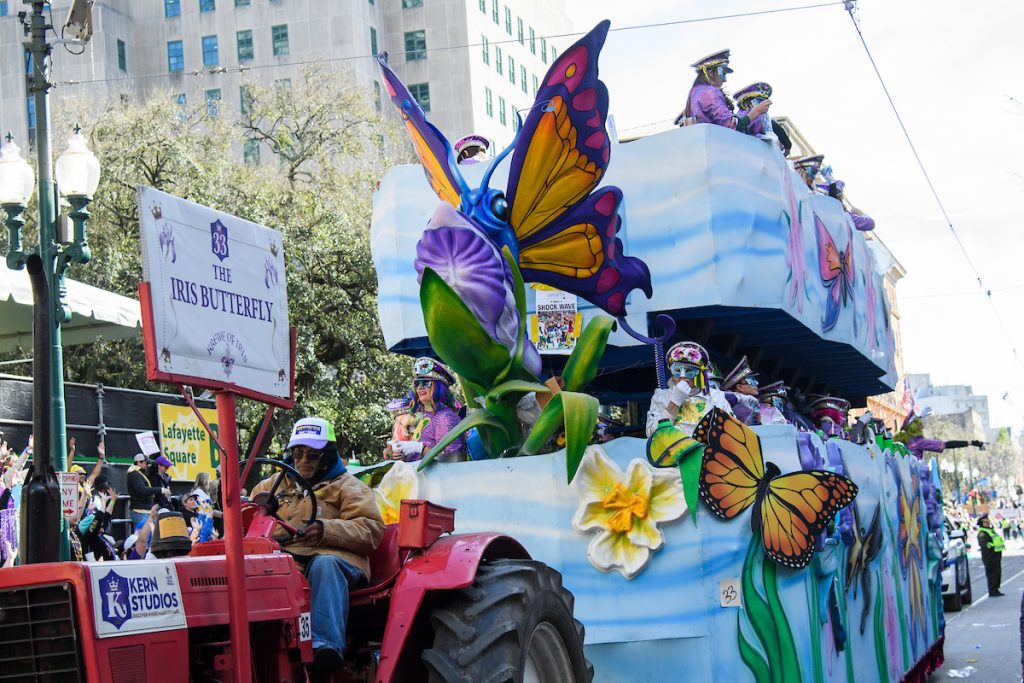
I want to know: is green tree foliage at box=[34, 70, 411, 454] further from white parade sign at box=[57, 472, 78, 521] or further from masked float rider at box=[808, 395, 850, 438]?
white parade sign at box=[57, 472, 78, 521]

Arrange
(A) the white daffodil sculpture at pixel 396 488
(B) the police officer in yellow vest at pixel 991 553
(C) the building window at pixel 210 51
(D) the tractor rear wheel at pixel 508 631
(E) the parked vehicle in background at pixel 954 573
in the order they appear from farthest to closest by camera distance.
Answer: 1. (C) the building window at pixel 210 51
2. (B) the police officer in yellow vest at pixel 991 553
3. (E) the parked vehicle in background at pixel 954 573
4. (A) the white daffodil sculpture at pixel 396 488
5. (D) the tractor rear wheel at pixel 508 631

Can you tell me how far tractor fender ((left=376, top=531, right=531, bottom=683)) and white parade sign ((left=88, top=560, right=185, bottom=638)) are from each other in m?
1.21

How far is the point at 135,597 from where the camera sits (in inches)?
199

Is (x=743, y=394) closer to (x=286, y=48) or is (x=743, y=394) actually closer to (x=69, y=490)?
(x=69, y=490)

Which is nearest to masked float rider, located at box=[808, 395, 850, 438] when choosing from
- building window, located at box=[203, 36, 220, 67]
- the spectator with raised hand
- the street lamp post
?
the spectator with raised hand

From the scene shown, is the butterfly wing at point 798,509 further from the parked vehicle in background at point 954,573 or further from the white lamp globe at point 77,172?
the parked vehicle in background at point 954,573

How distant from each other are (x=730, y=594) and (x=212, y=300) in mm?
4801

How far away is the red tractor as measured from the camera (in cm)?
484

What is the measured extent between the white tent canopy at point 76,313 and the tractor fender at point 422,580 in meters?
8.45

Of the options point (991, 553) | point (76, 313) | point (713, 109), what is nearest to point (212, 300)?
point (713, 109)

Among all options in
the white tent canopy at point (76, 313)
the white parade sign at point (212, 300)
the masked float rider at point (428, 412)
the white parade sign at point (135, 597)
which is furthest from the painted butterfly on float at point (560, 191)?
the white tent canopy at point (76, 313)

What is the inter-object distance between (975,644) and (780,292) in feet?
31.3

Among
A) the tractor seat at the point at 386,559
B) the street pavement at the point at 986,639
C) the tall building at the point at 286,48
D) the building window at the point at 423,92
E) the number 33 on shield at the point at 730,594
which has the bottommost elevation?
the street pavement at the point at 986,639

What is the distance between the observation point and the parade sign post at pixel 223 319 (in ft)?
15.7
